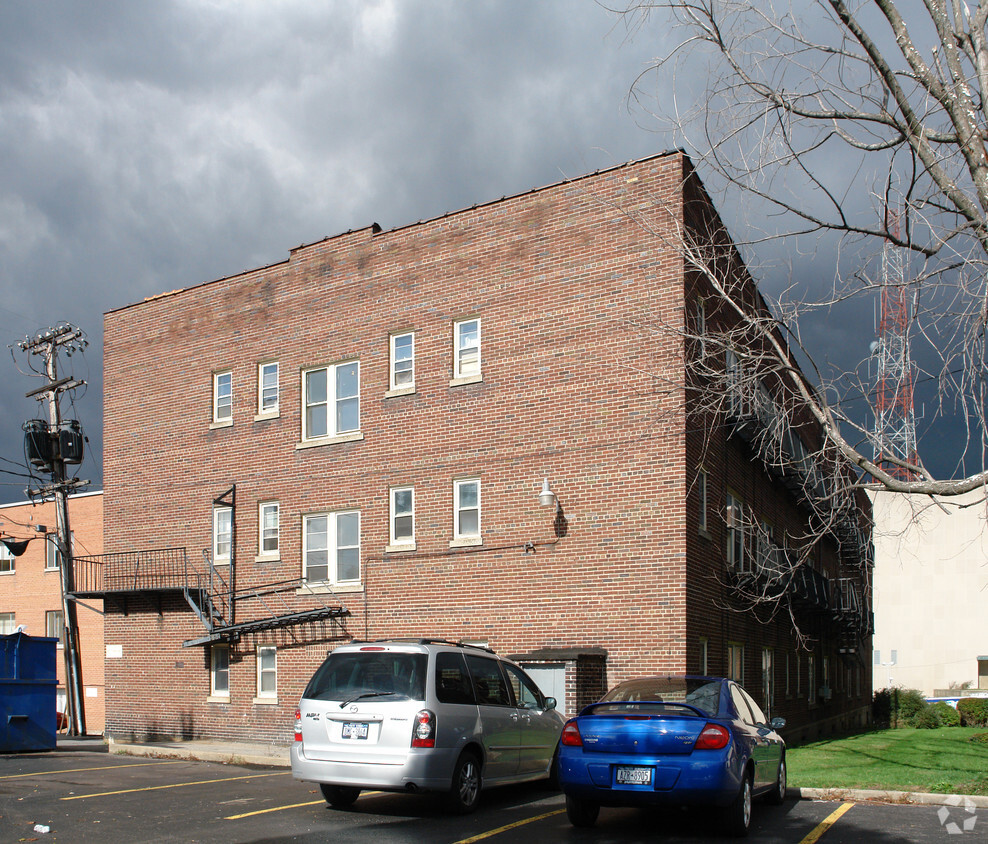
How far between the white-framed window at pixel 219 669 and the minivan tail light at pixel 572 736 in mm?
13575

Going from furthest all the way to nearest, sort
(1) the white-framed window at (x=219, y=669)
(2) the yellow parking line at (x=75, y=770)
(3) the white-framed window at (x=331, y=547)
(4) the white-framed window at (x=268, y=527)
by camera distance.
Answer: (1) the white-framed window at (x=219, y=669) → (4) the white-framed window at (x=268, y=527) → (3) the white-framed window at (x=331, y=547) → (2) the yellow parking line at (x=75, y=770)

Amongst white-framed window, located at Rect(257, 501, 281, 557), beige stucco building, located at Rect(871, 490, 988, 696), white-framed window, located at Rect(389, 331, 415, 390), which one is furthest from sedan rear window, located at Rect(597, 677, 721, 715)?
beige stucco building, located at Rect(871, 490, 988, 696)

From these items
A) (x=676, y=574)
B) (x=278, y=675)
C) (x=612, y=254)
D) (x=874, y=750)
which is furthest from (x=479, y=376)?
(x=874, y=750)

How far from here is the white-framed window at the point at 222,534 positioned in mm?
22266

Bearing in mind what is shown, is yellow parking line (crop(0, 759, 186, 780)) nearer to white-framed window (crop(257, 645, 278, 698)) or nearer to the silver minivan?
white-framed window (crop(257, 645, 278, 698))

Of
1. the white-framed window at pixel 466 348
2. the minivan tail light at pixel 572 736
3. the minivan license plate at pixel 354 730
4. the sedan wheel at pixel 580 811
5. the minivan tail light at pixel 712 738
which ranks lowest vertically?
the sedan wheel at pixel 580 811

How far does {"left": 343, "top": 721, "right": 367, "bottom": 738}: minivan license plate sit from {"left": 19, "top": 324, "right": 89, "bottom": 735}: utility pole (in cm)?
1696

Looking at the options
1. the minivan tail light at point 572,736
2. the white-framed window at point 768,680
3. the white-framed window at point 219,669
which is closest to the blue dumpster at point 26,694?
the white-framed window at point 219,669

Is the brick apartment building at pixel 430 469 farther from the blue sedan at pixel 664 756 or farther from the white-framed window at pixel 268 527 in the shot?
the blue sedan at pixel 664 756

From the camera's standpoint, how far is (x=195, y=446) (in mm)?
23156

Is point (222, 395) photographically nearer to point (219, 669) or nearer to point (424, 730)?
point (219, 669)

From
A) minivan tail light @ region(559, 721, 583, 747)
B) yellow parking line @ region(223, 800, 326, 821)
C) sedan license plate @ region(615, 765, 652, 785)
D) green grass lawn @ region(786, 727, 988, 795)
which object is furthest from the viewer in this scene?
green grass lawn @ region(786, 727, 988, 795)

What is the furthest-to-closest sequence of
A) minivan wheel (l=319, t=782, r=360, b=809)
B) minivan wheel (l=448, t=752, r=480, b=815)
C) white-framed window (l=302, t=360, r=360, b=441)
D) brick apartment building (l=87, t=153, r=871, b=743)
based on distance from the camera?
white-framed window (l=302, t=360, r=360, b=441)
brick apartment building (l=87, t=153, r=871, b=743)
minivan wheel (l=319, t=782, r=360, b=809)
minivan wheel (l=448, t=752, r=480, b=815)

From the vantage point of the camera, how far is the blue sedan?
915 centimetres
